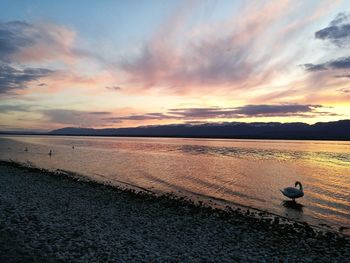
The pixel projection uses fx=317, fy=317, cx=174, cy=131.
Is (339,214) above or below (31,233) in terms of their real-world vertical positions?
below

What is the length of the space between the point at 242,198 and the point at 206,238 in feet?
48.0

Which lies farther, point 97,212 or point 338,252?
point 97,212

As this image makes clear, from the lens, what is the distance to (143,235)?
597 inches

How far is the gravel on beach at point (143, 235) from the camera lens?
12305 mm

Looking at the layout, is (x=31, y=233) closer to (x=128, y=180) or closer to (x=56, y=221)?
(x=56, y=221)

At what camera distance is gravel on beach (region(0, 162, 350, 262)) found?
12.3 m

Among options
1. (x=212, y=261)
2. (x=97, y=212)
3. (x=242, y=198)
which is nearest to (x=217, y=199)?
(x=242, y=198)

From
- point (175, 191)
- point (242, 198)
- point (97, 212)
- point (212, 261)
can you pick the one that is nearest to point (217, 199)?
point (242, 198)

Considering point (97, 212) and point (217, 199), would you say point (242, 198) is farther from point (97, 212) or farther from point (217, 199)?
point (97, 212)

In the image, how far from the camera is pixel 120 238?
14266mm

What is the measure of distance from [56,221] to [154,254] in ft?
21.1

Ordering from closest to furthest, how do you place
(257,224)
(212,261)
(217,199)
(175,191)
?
(212,261)
(257,224)
(217,199)
(175,191)

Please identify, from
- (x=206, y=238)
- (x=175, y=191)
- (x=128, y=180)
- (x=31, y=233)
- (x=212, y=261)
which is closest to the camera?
(x=212, y=261)

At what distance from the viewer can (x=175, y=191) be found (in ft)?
105
